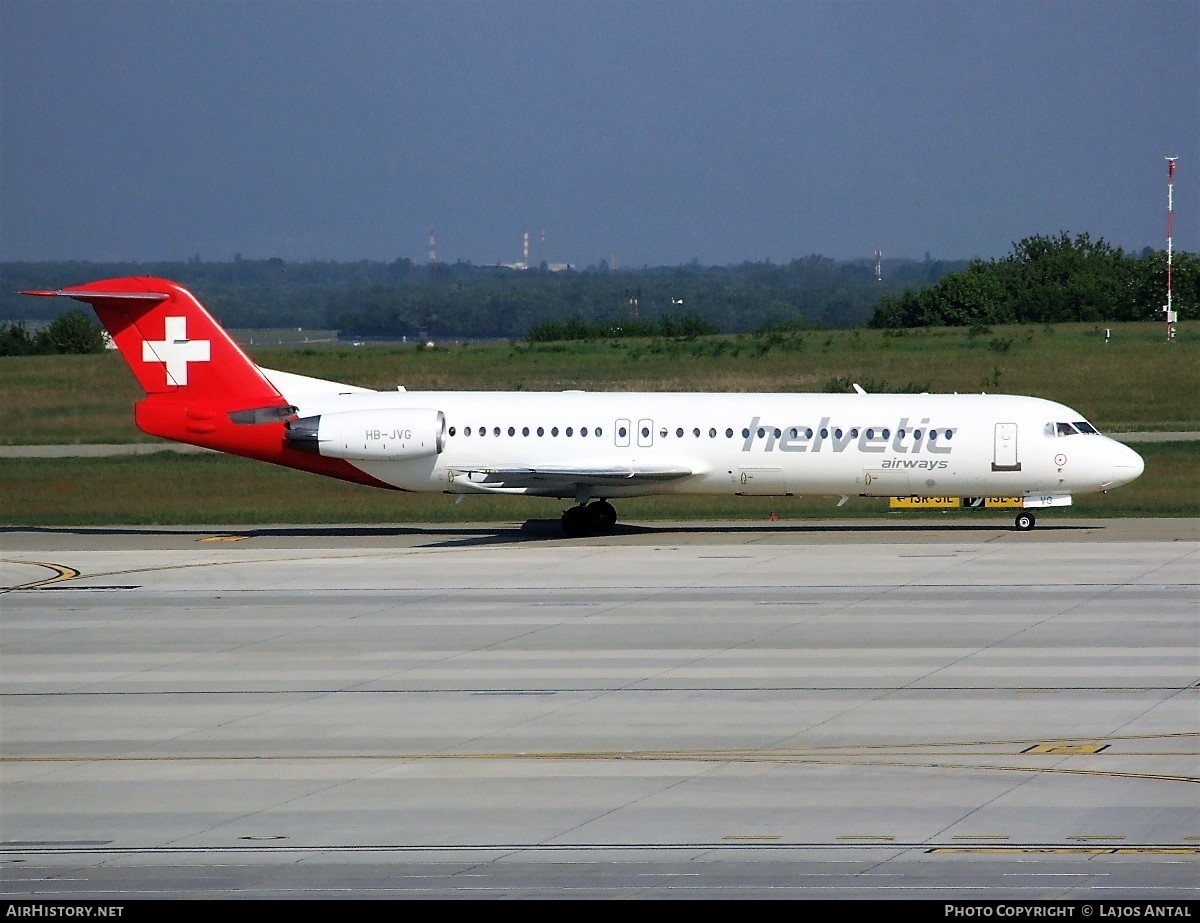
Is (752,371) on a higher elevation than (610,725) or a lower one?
higher

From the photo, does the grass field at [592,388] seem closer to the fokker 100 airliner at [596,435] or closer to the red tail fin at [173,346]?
the fokker 100 airliner at [596,435]

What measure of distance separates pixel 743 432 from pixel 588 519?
13.2 feet

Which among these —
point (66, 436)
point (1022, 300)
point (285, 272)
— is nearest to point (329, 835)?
point (66, 436)

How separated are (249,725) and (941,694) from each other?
813 centimetres

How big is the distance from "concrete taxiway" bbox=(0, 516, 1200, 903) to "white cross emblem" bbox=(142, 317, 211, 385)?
5397mm

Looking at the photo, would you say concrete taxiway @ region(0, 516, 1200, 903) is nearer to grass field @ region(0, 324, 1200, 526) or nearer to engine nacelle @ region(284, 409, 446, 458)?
engine nacelle @ region(284, 409, 446, 458)

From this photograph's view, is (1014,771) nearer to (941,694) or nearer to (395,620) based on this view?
(941,694)

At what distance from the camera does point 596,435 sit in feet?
113

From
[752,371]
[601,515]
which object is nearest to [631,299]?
[752,371]

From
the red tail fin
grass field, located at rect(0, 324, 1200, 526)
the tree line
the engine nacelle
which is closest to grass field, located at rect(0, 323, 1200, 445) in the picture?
grass field, located at rect(0, 324, 1200, 526)

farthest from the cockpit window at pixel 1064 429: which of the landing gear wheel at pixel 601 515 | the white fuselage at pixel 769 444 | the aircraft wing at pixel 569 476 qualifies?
the landing gear wheel at pixel 601 515

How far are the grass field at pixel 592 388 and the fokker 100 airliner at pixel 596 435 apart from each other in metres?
4.11

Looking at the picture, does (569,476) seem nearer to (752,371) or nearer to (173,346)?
(173,346)

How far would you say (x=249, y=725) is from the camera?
18.3 m
